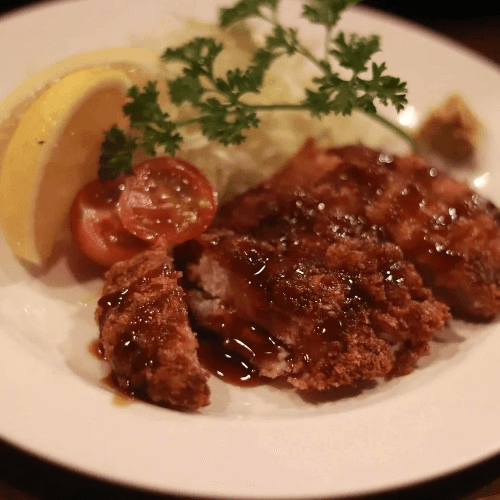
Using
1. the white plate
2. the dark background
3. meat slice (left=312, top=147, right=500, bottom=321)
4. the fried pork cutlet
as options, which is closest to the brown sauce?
the white plate

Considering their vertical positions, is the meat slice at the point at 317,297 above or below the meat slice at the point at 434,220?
below

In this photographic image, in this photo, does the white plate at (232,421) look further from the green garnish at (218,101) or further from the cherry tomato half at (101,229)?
the green garnish at (218,101)

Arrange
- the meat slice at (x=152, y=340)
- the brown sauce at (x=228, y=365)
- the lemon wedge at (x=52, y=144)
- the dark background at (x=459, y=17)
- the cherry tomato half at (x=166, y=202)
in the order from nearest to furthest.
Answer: the meat slice at (x=152, y=340) → the brown sauce at (x=228, y=365) → the lemon wedge at (x=52, y=144) → the cherry tomato half at (x=166, y=202) → the dark background at (x=459, y=17)

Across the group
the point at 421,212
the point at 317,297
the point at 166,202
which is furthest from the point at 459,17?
the point at 317,297

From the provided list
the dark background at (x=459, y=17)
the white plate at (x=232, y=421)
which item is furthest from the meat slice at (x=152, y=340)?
the dark background at (x=459, y=17)

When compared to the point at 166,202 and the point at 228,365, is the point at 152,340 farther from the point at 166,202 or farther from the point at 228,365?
the point at 166,202

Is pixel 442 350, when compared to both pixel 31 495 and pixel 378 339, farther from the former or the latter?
pixel 31 495

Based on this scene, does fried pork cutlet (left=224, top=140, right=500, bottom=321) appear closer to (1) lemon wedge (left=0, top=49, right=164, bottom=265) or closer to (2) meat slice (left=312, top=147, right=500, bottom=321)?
(2) meat slice (left=312, top=147, right=500, bottom=321)
